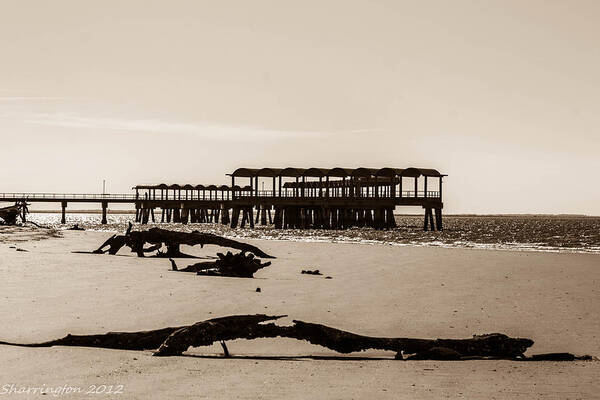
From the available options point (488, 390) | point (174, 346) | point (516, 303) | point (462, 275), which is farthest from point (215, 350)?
point (462, 275)

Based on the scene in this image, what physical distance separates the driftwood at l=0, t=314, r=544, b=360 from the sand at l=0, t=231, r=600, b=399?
174mm

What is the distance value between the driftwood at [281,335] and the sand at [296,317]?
17 cm

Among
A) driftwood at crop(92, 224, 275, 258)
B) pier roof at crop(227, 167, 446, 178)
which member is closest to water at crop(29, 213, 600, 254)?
pier roof at crop(227, 167, 446, 178)

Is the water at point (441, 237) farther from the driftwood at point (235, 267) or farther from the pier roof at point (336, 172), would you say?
the driftwood at point (235, 267)

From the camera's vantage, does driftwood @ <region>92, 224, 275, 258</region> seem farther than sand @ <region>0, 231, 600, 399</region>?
Yes

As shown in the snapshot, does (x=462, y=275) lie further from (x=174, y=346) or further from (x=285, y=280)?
(x=174, y=346)

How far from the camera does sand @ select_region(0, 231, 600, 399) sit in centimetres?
659

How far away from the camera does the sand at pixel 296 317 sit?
659 cm

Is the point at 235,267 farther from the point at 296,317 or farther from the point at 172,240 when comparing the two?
the point at 296,317

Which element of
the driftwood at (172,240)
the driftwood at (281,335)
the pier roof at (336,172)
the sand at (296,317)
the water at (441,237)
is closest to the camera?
the sand at (296,317)

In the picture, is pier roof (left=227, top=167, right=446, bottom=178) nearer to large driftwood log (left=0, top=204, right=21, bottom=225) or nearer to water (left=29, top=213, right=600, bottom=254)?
water (left=29, top=213, right=600, bottom=254)

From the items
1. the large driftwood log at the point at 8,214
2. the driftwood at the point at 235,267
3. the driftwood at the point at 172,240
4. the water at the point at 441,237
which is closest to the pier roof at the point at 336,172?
the water at the point at 441,237

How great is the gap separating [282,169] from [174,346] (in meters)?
67.3

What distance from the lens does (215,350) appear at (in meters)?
8.20
